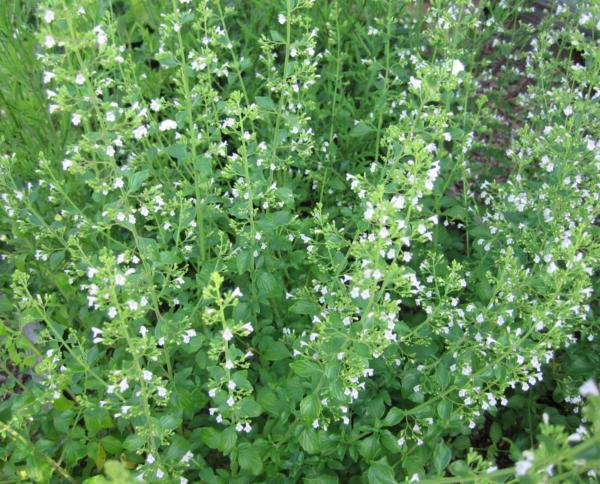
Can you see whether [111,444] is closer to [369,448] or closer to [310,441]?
[310,441]

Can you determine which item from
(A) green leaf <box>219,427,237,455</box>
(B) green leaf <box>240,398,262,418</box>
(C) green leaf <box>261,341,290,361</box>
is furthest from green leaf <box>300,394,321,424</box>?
(C) green leaf <box>261,341,290,361</box>

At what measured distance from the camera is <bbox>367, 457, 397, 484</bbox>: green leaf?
246 centimetres

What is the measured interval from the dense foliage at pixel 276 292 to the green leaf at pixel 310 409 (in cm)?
2

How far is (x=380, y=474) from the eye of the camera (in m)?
Result: 2.48

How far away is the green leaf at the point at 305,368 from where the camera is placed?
244 centimetres

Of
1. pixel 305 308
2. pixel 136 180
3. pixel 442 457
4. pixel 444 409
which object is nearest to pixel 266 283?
pixel 305 308

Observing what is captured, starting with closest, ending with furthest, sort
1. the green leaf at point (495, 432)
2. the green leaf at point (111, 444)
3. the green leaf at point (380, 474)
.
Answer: the green leaf at point (380, 474) < the green leaf at point (111, 444) < the green leaf at point (495, 432)

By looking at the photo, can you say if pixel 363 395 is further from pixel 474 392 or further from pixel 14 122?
pixel 14 122

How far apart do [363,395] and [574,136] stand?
180cm

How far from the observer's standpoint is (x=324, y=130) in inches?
169

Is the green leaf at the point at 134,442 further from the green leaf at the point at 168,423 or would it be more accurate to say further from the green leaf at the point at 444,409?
the green leaf at the point at 444,409

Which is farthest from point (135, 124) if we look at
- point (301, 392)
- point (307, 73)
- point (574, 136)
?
point (574, 136)

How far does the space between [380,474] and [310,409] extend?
0.42 meters

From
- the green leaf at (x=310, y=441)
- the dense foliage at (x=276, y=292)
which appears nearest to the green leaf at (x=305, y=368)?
the dense foliage at (x=276, y=292)
